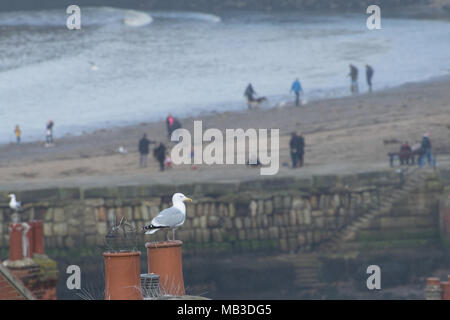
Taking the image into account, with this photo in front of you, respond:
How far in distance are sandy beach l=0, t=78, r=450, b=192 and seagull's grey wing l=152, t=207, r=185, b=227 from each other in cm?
2563

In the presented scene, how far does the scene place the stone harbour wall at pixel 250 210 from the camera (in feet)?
131

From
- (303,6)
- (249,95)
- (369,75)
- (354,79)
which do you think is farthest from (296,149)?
(303,6)

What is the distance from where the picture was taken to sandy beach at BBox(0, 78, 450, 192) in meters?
42.7

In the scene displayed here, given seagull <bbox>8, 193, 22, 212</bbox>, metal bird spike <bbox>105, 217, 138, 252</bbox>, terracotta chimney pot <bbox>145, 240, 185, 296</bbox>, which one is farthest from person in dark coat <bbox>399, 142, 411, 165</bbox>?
terracotta chimney pot <bbox>145, 240, 185, 296</bbox>

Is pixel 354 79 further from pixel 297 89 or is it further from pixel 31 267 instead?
Result: pixel 31 267

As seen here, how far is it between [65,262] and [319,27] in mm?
44844

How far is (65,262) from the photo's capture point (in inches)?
1572

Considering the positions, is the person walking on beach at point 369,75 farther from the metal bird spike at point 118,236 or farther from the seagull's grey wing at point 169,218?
the metal bird spike at point 118,236

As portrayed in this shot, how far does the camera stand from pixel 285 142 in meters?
48.5

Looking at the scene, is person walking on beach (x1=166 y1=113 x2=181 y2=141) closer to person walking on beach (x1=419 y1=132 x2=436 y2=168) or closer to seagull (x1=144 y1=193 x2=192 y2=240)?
person walking on beach (x1=419 y1=132 x2=436 y2=168)

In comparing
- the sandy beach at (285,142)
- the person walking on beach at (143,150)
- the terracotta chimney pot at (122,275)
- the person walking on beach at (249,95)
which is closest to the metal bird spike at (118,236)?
the terracotta chimney pot at (122,275)

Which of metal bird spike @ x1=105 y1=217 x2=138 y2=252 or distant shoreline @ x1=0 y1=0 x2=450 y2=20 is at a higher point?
distant shoreline @ x1=0 y1=0 x2=450 y2=20

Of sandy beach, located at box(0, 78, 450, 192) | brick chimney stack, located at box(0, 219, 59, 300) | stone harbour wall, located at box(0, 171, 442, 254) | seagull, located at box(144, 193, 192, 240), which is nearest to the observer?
seagull, located at box(144, 193, 192, 240)

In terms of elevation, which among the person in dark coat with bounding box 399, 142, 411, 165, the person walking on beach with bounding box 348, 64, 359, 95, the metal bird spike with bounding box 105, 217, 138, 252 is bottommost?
the metal bird spike with bounding box 105, 217, 138, 252
